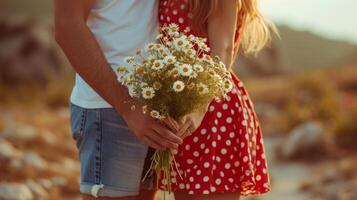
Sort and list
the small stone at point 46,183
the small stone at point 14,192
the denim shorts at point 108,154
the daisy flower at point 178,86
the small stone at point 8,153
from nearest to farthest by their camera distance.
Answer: the daisy flower at point 178,86
the denim shorts at point 108,154
the small stone at point 14,192
the small stone at point 46,183
the small stone at point 8,153

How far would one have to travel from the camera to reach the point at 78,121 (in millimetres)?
2826

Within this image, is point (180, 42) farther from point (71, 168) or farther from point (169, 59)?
point (71, 168)

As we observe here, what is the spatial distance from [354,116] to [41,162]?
4103 mm

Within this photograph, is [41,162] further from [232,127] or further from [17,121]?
[232,127]

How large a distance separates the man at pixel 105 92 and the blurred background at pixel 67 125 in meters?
1.06

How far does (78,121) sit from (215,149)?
1.72 ft

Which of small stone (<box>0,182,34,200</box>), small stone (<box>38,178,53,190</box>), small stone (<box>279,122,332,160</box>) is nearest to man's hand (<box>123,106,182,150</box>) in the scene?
small stone (<box>0,182,34,200</box>)

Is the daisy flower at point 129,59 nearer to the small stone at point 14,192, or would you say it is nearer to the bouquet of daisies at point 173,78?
Result: the bouquet of daisies at point 173,78

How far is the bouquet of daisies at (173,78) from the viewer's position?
98.7 inches

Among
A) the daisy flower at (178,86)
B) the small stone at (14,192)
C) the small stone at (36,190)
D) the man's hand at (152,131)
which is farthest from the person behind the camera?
the small stone at (36,190)

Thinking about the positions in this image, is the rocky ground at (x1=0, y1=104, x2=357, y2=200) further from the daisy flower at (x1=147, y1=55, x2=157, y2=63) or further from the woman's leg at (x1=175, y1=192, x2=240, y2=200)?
the daisy flower at (x1=147, y1=55, x2=157, y2=63)

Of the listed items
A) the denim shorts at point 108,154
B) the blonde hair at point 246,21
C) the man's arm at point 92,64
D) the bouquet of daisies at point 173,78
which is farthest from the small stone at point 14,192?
the bouquet of daisies at point 173,78

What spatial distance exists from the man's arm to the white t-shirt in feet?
0.40

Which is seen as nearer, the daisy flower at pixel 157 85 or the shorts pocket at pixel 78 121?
the daisy flower at pixel 157 85
